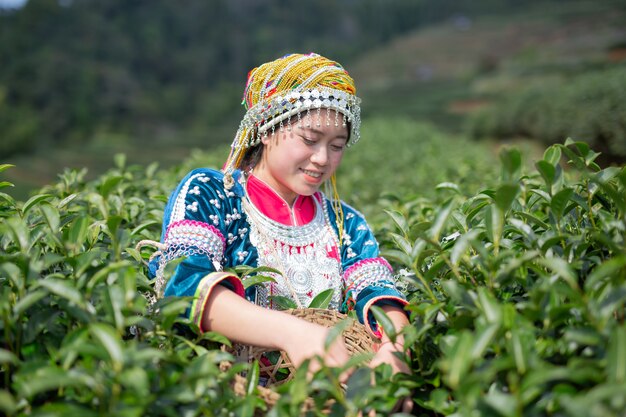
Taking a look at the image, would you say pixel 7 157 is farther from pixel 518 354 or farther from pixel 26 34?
pixel 518 354

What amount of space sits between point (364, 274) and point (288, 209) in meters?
0.30

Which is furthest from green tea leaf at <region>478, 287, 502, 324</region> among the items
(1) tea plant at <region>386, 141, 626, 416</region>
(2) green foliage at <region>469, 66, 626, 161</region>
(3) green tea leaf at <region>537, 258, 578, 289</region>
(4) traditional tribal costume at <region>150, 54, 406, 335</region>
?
(2) green foliage at <region>469, 66, 626, 161</region>

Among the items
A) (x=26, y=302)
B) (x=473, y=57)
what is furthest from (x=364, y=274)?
(x=473, y=57)

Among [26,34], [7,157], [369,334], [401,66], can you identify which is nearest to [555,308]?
[369,334]

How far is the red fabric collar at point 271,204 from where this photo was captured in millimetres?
1729

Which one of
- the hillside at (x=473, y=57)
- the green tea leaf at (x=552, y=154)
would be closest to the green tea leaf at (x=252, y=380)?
the green tea leaf at (x=552, y=154)

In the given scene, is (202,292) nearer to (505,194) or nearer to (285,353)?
(285,353)

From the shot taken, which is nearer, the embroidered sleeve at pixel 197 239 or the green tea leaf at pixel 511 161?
the green tea leaf at pixel 511 161

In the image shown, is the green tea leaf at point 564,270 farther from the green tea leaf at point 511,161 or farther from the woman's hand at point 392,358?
the woman's hand at point 392,358

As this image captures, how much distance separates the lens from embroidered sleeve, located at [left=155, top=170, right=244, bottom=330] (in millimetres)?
1314

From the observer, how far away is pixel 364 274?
5.41 ft

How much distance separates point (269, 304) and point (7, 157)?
11.7m

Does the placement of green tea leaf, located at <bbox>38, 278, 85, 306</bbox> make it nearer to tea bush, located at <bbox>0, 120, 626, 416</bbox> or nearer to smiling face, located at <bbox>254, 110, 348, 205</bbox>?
tea bush, located at <bbox>0, 120, 626, 416</bbox>

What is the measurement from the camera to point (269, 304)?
5.15 ft
